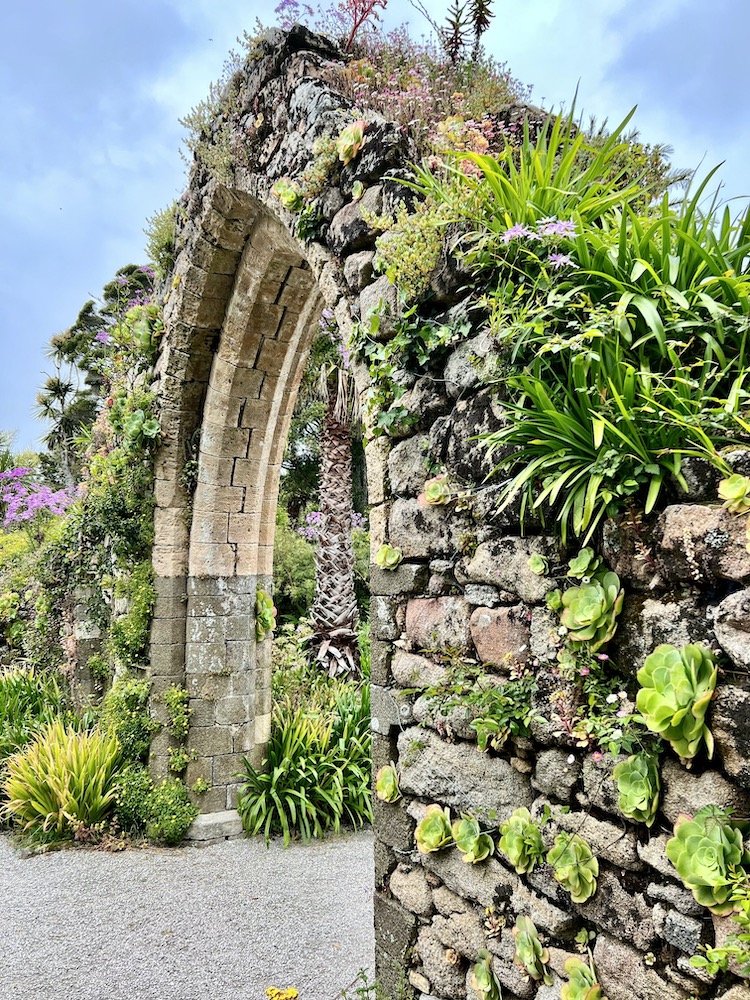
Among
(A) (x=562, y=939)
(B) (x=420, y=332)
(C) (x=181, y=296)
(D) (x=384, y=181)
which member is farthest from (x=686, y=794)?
(C) (x=181, y=296)

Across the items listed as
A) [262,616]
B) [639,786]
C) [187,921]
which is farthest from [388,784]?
[262,616]

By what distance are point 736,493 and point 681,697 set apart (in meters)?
0.45

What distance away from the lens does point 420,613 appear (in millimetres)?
2402

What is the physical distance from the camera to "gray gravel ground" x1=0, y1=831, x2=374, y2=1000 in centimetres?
336

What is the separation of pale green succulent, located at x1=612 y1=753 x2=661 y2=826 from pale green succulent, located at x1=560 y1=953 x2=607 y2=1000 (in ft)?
1.51

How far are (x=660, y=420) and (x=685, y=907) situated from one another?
1.08 metres

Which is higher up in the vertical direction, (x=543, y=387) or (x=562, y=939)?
(x=543, y=387)

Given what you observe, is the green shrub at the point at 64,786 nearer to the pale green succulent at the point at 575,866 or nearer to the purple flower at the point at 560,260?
the pale green succulent at the point at 575,866

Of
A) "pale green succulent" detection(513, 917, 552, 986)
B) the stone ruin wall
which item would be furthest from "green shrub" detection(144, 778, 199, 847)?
"pale green succulent" detection(513, 917, 552, 986)

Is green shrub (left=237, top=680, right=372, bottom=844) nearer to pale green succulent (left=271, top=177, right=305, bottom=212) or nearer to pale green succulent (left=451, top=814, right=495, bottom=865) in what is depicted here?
pale green succulent (left=451, top=814, right=495, bottom=865)

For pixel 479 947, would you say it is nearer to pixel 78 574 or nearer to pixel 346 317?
pixel 346 317

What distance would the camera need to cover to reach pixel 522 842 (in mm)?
Answer: 1870

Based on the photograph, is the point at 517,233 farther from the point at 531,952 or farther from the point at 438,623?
the point at 531,952

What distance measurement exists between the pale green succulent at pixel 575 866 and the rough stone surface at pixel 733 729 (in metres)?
0.49
